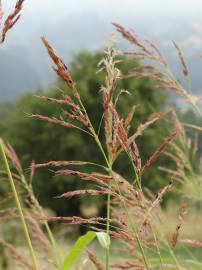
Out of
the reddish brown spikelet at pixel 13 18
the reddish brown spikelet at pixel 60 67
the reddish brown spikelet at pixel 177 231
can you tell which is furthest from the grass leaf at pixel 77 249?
the reddish brown spikelet at pixel 13 18

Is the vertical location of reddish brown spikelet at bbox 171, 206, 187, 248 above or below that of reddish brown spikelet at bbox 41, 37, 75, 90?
below

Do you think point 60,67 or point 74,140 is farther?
point 74,140

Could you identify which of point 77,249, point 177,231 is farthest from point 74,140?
point 177,231

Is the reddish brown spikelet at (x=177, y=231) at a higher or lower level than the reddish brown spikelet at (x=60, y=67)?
lower

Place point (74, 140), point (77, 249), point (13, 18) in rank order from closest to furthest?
point (13, 18), point (77, 249), point (74, 140)

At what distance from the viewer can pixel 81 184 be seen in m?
29.7

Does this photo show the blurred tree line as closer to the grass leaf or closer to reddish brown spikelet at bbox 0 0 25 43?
the grass leaf

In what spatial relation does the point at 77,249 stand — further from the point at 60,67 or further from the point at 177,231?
the point at 60,67

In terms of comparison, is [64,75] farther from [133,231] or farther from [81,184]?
[81,184]

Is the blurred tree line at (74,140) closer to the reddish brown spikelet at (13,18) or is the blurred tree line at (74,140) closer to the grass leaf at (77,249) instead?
the grass leaf at (77,249)

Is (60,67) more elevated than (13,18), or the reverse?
(13,18)

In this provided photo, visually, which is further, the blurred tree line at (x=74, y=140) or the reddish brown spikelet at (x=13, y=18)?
the blurred tree line at (x=74, y=140)

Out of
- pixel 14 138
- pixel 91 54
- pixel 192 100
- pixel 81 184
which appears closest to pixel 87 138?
pixel 81 184

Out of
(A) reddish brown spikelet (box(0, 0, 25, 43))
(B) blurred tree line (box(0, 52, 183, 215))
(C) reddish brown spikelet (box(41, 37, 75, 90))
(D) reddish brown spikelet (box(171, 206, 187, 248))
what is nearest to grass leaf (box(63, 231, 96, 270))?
(D) reddish brown spikelet (box(171, 206, 187, 248))
